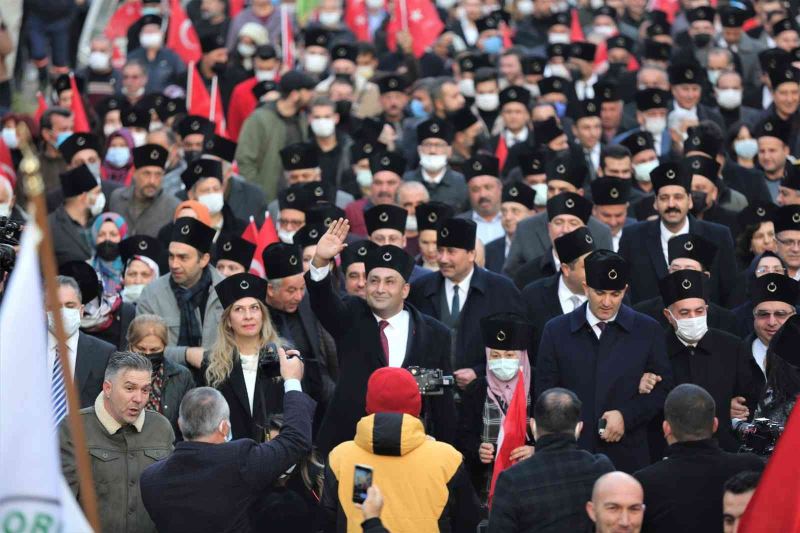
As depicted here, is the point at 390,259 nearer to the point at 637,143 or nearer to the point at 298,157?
the point at 298,157

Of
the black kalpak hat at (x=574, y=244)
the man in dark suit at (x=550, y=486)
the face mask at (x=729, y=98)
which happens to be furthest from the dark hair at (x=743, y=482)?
the face mask at (x=729, y=98)

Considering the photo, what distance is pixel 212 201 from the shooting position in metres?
14.9

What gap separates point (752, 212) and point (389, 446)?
640cm

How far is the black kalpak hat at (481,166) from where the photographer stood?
1545 centimetres

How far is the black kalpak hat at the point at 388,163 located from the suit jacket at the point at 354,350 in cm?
443

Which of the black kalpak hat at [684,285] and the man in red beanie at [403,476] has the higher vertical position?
the black kalpak hat at [684,285]

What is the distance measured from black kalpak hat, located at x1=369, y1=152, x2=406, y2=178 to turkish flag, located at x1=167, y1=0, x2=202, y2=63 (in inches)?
275

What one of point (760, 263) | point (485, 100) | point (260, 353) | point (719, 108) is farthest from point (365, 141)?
point (260, 353)

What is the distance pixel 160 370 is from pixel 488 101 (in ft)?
29.2

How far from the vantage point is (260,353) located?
10867mm

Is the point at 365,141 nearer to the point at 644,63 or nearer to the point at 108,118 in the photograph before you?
the point at 108,118

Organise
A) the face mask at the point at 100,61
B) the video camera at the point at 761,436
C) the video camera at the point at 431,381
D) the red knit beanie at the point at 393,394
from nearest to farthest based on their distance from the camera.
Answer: the red knit beanie at the point at 393,394 < the video camera at the point at 761,436 < the video camera at the point at 431,381 < the face mask at the point at 100,61

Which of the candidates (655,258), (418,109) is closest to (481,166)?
(655,258)

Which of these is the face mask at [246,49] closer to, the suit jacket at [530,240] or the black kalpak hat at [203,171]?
the black kalpak hat at [203,171]
